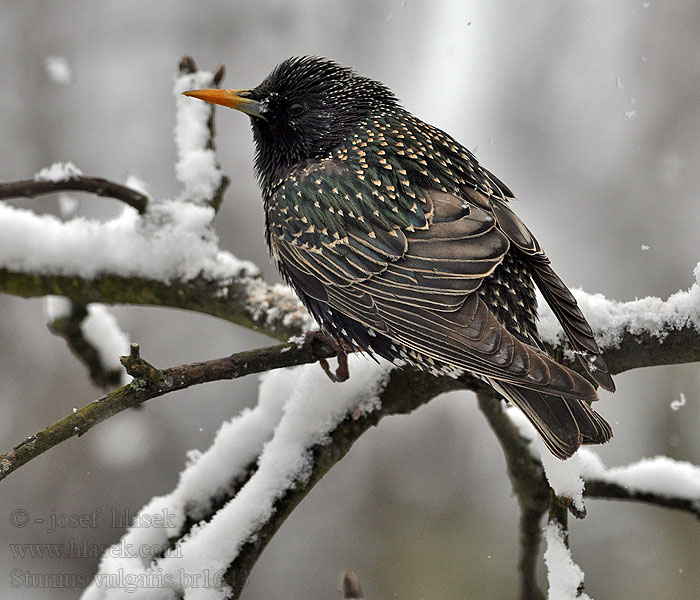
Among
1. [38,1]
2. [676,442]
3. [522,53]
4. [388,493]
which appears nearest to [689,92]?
[522,53]

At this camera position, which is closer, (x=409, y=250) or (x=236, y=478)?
(x=409, y=250)

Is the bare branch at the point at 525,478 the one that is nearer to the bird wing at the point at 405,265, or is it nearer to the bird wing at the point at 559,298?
the bird wing at the point at 559,298

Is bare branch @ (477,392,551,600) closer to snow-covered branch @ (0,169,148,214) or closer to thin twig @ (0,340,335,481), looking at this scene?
thin twig @ (0,340,335,481)

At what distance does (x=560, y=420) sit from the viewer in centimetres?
178

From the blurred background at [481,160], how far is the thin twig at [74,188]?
221cm

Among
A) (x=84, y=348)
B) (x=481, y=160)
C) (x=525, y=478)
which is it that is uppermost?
(x=481, y=160)

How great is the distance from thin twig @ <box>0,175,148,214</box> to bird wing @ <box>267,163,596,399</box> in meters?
0.59

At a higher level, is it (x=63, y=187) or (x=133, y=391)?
(x=63, y=187)

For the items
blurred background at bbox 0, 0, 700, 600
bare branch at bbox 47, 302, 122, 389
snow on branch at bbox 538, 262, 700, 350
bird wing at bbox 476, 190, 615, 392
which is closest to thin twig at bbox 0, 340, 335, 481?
bird wing at bbox 476, 190, 615, 392

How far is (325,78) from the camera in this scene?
241 cm

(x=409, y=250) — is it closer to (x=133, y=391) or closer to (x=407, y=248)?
(x=407, y=248)

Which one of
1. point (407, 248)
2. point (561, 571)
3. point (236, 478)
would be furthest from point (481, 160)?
point (561, 571)

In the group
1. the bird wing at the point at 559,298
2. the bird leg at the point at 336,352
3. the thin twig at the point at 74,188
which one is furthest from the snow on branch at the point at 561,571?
the thin twig at the point at 74,188

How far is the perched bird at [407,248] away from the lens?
1.80 meters
